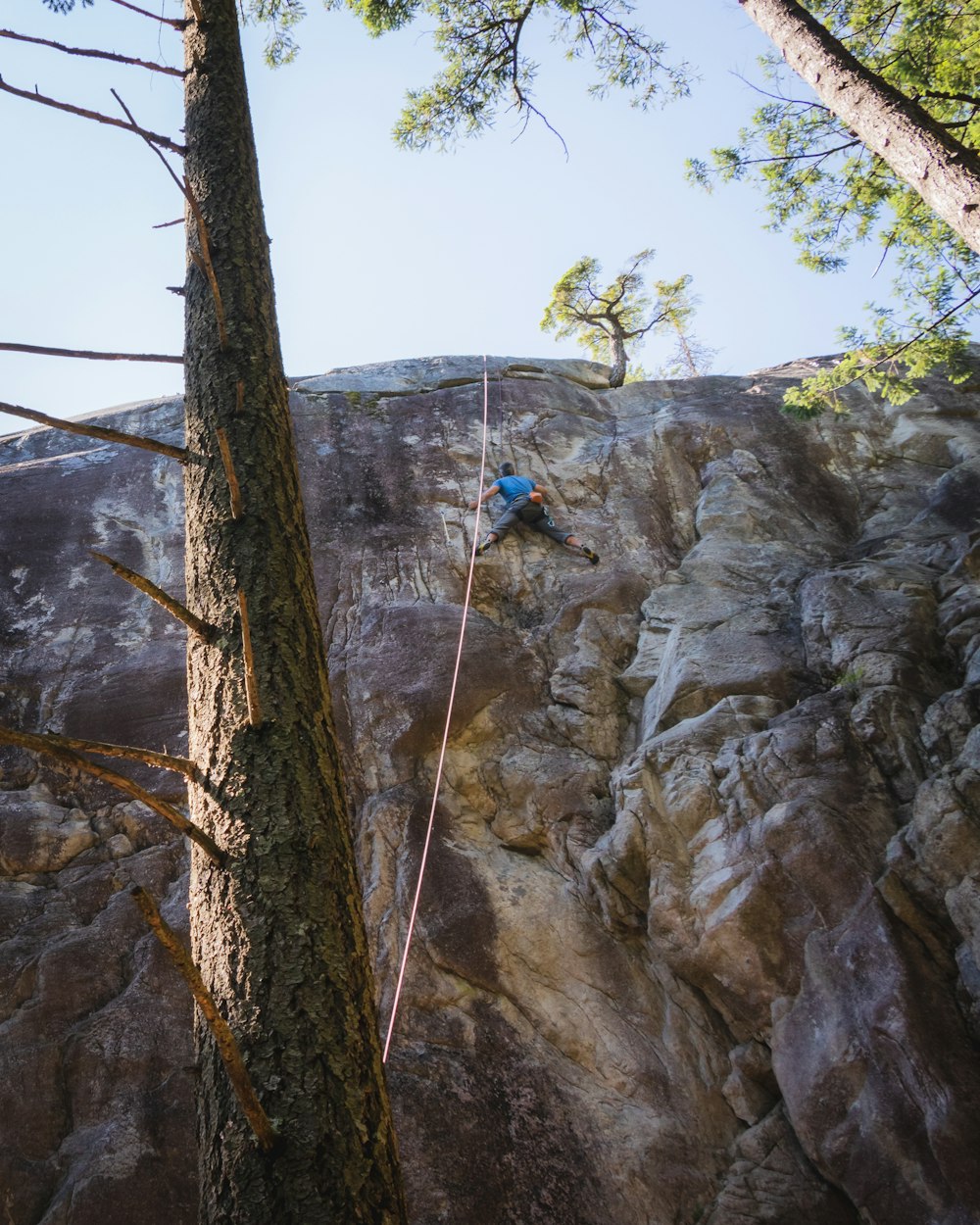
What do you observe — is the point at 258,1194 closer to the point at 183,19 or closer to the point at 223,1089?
the point at 223,1089

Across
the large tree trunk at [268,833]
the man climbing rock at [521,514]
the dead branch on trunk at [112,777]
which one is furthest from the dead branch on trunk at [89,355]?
the man climbing rock at [521,514]

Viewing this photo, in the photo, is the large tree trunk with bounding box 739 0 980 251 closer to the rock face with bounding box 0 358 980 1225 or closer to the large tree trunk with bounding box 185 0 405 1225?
the rock face with bounding box 0 358 980 1225

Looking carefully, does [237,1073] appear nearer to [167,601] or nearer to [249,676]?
[249,676]

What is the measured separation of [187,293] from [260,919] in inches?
111

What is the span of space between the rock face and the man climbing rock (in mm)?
192

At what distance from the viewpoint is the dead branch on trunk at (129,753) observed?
96.0 inches

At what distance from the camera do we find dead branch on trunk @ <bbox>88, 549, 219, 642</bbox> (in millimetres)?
2686

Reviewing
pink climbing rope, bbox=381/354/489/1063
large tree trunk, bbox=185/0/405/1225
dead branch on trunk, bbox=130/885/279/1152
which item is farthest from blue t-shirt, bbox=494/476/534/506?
dead branch on trunk, bbox=130/885/279/1152

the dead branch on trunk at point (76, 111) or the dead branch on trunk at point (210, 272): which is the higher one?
the dead branch on trunk at point (76, 111)

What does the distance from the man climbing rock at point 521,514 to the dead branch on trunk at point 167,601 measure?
22.3 feet

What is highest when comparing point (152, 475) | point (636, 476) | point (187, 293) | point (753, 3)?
point (753, 3)

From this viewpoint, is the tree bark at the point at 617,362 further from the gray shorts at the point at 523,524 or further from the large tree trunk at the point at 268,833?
the large tree trunk at the point at 268,833

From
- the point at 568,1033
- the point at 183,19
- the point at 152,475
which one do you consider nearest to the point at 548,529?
the point at 152,475

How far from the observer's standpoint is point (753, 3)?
6.77 m
